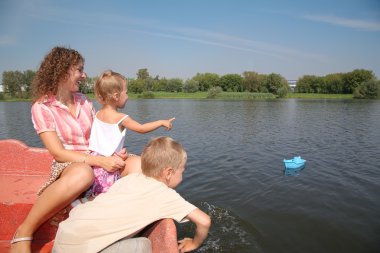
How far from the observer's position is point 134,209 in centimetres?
210

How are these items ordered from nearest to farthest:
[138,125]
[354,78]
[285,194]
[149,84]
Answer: [138,125]
[285,194]
[354,78]
[149,84]

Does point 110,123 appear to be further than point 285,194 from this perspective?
No

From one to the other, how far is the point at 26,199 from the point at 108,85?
1.42 m

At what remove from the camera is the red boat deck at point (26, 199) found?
2.16 metres

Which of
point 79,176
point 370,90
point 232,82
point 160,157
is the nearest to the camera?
point 160,157

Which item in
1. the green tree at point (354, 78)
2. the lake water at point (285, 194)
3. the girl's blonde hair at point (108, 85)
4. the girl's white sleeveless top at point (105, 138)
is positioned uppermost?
the green tree at point (354, 78)

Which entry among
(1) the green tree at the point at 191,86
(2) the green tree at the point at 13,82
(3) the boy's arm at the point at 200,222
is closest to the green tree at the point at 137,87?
(1) the green tree at the point at 191,86

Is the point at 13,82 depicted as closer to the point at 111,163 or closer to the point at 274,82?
the point at 274,82

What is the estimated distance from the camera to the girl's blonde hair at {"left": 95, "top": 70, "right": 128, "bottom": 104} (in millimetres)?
3227

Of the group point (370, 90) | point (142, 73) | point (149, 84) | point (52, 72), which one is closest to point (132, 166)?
point (52, 72)

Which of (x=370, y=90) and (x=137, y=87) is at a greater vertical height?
(x=370, y=90)

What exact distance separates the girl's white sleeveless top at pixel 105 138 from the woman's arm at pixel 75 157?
0.83 ft

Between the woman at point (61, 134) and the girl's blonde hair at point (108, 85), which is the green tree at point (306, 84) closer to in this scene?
the girl's blonde hair at point (108, 85)

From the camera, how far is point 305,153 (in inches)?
388
